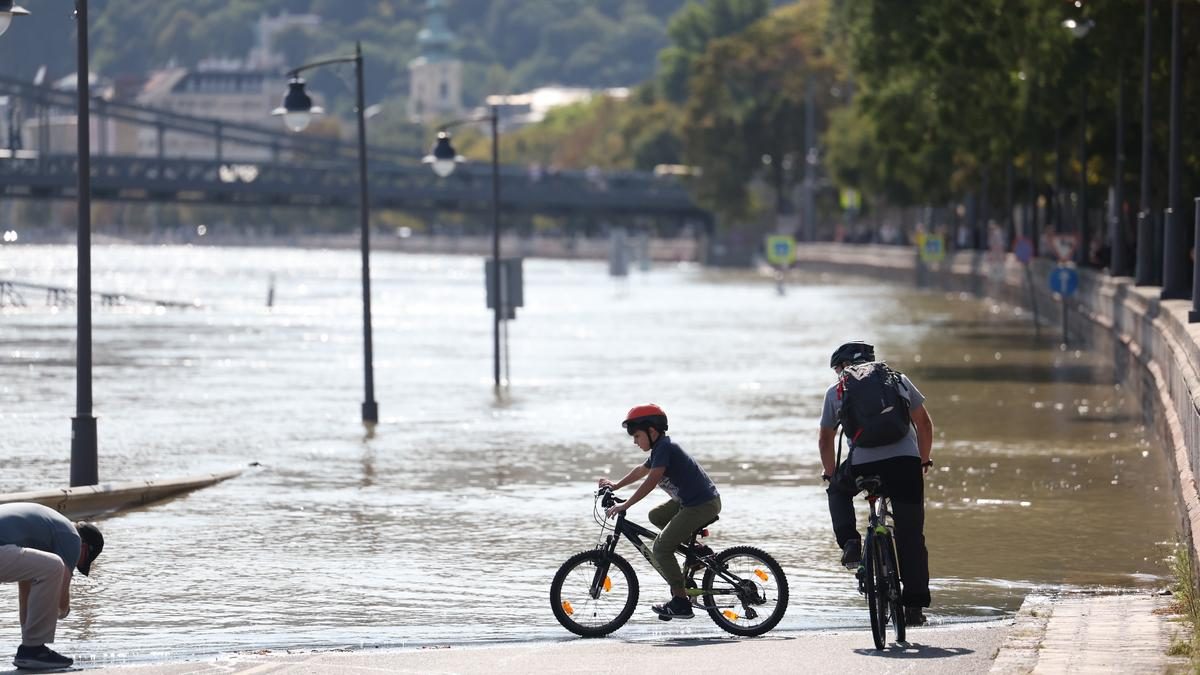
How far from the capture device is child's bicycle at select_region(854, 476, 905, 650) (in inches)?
489

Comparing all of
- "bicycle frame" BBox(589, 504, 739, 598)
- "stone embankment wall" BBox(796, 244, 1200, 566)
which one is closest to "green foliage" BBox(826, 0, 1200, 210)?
"stone embankment wall" BBox(796, 244, 1200, 566)

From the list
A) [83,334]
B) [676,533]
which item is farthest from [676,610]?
[83,334]

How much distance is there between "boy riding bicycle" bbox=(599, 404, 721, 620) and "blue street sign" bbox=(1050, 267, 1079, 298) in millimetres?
31310

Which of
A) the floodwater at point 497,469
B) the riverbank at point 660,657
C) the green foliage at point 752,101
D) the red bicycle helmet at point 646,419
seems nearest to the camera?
the riverbank at point 660,657

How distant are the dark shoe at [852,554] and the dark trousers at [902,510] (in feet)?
0.12

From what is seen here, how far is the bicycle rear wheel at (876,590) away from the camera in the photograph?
12.4 meters

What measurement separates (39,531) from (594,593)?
3193mm

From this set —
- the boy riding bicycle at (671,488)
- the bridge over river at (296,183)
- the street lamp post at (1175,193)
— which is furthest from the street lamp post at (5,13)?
the bridge over river at (296,183)

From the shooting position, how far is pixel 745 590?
44.9 feet

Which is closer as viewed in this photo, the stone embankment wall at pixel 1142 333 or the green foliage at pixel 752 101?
the stone embankment wall at pixel 1142 333

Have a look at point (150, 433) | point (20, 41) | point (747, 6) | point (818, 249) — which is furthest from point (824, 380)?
point (747, 6)

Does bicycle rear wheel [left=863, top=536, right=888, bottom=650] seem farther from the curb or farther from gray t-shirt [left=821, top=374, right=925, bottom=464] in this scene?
the curb

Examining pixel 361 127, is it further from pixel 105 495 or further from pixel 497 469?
pixel 105 495

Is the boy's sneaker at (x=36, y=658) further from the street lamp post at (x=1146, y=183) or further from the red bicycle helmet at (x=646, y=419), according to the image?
the street lamp post at (x=1146, y=183)
